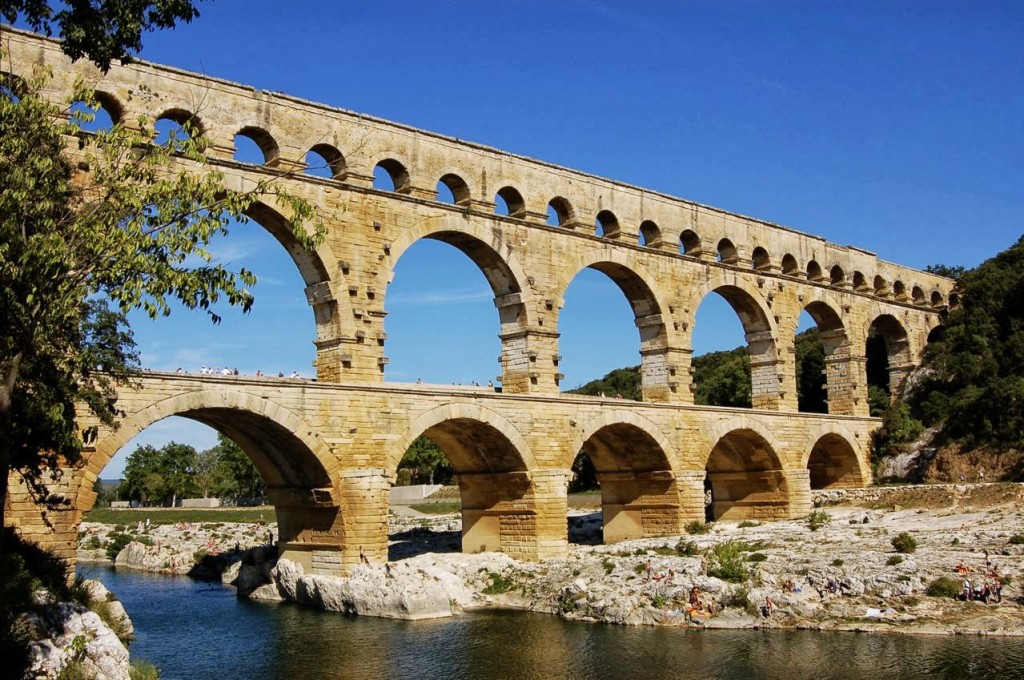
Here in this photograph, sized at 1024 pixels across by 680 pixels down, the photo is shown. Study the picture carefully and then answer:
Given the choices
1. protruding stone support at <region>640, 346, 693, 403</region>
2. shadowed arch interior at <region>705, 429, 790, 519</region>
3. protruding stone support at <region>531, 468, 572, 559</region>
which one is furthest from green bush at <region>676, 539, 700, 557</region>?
shadowed arch interior at <region>705, 429, 790, 519</region>

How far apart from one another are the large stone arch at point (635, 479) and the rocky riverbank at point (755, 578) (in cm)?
120

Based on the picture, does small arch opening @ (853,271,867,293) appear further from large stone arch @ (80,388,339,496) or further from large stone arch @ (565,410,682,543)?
large stone arch @ (80,388,339,496)

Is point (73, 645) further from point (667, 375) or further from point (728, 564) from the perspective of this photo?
point (667, 375)

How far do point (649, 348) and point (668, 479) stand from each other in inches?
166

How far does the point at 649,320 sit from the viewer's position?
3055 cm

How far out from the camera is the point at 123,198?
11.8m

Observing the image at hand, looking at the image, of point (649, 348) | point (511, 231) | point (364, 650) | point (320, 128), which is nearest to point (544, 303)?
point (511, 231)

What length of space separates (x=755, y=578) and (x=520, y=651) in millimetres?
5714

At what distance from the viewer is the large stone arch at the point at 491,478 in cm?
2519

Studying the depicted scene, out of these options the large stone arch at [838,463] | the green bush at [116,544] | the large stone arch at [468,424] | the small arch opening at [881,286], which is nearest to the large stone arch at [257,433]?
the large stone arch at [468,424]

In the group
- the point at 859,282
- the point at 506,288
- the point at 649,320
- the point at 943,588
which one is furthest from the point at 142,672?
the point at 859,282

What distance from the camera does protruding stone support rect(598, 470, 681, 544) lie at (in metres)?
29.1

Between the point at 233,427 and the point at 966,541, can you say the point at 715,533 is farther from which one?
the point at 233,427

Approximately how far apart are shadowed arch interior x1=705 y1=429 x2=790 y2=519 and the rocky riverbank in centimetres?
387
